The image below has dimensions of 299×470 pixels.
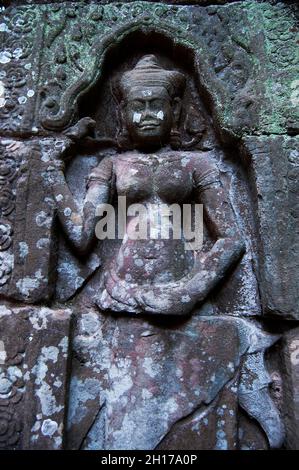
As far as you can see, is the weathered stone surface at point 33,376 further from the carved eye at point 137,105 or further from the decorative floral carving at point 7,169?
the carved eye at point 137,105

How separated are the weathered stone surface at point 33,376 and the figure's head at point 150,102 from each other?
4.28ft

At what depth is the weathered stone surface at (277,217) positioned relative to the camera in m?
2.55

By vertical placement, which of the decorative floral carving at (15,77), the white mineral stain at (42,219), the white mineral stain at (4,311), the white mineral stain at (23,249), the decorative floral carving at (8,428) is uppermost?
the decorative floral carving at (15,77)

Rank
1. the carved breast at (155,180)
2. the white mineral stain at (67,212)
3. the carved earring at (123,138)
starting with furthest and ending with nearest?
the carved earring at (123,138) < the carved breast at (155,180) < the white mineral stain at (67,212)

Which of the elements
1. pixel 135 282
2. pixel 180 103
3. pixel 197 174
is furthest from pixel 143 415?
pixel 180 103

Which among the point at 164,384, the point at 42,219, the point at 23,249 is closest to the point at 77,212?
the point at 42,219

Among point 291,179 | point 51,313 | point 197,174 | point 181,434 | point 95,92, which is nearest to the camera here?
point 181,434

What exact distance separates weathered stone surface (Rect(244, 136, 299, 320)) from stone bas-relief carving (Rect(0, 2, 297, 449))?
0.01 meters

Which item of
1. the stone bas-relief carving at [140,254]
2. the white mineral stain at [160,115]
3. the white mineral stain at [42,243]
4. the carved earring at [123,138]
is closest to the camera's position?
the stone bas-relief carving at [140,254]

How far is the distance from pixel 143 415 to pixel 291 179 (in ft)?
5.42

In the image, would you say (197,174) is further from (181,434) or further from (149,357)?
(181,434)

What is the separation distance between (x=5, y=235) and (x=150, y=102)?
1299 millimetres

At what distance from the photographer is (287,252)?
2605 millimetres

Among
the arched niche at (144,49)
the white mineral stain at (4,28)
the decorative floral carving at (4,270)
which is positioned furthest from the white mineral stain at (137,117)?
the decorative floral carving at (4,270)
